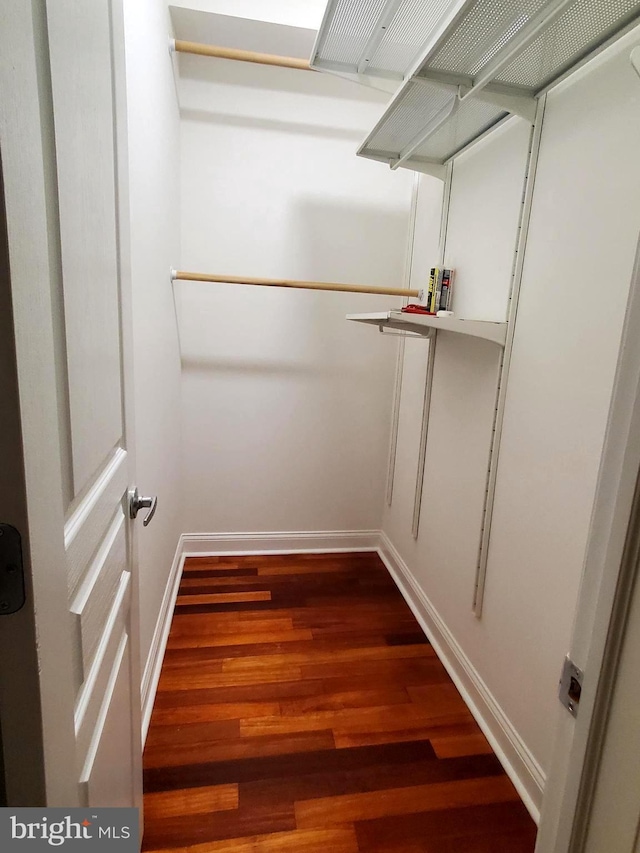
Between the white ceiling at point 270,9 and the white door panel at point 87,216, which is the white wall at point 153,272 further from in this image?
the white door panel at point 87,216

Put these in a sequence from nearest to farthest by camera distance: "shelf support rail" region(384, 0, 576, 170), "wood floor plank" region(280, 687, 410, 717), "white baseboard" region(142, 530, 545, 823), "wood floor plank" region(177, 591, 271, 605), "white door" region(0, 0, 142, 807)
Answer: "white door" region(0, 0, 142, 807)
"shelf support rail" region(384, 0, 576, 170)
"white baseboard" region(142, 530, 545, 823)
"wood floor plank" region(280, 687, 410, 717)
"wood floor plank" region(177, 591, 271, 605)

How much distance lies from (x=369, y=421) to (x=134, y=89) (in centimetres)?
192

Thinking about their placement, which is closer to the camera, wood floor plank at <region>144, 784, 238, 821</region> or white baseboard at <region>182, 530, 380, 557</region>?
wood floor plank at <region>144, 784, 238, 821</region>

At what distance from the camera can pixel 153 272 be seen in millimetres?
1677

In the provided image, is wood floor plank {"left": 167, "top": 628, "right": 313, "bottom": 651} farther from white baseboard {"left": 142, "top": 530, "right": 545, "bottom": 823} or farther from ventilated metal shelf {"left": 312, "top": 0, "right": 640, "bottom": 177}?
ventilated metal shelf {"left": 312, "top": 0, "right": 640, "bottom": 177}

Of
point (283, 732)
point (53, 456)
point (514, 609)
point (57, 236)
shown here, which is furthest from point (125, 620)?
point (514, 609)

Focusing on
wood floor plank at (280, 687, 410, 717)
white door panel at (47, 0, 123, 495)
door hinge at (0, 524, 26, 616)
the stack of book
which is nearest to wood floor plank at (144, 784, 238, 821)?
wood floor plank at (280, 687, 410, 717)

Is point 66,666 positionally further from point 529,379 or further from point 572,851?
point 529,379

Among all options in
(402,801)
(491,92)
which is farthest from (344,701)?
(491,92)

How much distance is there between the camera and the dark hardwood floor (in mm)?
1322

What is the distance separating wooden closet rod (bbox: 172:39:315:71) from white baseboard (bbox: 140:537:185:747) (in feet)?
7.62

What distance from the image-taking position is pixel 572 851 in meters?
0.60

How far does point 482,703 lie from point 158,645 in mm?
1266

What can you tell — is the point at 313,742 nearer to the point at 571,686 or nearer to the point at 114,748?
the point at 114,748
